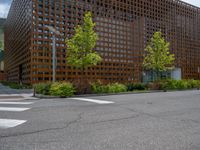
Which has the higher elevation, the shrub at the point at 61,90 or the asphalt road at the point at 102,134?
the shrub at the point at 61,90

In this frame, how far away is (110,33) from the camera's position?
31.9 metres

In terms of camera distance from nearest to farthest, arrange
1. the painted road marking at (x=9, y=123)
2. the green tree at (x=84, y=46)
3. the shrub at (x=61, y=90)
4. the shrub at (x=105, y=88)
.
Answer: the painted road marking at (x=9, y=123) < the shrub at (x=61, y=90) < the shrub at (x=105, y=88) < the green tree at (x=84, y=46)

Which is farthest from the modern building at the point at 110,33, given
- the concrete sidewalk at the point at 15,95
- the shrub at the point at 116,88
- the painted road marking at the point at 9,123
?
the painted road marking at the point at 9,123

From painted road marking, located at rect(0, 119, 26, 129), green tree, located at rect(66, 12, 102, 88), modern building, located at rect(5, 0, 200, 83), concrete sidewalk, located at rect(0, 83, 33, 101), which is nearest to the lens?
painted road marking, located at rect(0, 119, 26, 129)

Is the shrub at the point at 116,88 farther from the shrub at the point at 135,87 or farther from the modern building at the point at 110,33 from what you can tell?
the modern building at the point at 110,33

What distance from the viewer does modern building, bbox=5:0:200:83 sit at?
25.0 meters

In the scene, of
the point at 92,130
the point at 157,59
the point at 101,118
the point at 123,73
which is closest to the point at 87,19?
the point at 157,59

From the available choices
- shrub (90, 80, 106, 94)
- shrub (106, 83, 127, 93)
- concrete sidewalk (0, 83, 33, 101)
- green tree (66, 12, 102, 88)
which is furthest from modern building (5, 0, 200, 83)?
shrub (106, 83, 127, 93)

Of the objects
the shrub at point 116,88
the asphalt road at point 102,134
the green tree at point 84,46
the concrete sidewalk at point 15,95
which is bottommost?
the concrete sidewalk at point 15,95

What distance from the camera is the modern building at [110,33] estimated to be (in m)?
25.0

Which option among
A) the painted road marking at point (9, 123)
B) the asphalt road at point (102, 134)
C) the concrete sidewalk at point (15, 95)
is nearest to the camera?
the asphalt road at point (102, 134)

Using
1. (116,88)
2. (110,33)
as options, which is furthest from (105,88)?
(110,33)

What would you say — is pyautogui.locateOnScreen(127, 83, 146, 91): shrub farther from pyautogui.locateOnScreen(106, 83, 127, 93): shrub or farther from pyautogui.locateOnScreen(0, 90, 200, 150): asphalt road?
pyautogui.locateOnScreen(0, 90, 200, 150): asphalt road

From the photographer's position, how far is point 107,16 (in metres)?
32.1
